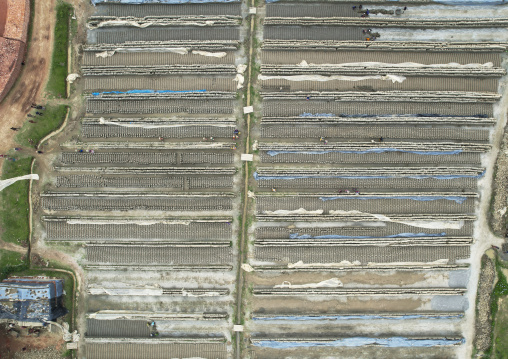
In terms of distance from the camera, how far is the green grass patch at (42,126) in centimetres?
2698

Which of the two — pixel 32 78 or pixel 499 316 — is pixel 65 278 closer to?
pixel 32 78

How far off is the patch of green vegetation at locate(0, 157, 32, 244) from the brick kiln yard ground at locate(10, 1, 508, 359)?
1.18 metres

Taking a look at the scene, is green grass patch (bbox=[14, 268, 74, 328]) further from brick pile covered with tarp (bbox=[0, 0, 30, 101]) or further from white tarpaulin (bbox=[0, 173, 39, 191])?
brick pile covered with tarp (bbox=[0, 0, 30, 101])

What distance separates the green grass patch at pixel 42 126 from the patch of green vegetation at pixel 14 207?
1.73 m

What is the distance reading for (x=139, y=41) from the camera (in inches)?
1069

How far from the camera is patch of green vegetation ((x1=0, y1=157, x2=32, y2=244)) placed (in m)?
26.9

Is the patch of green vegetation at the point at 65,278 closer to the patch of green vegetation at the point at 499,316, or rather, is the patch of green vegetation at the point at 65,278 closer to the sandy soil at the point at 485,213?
the sandy soil at the point at 485,213

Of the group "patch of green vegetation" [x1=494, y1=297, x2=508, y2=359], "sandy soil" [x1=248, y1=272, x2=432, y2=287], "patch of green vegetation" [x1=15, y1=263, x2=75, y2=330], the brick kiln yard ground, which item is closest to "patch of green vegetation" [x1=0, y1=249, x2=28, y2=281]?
"patch of green vegetation" [x1=15, y1=263, x2=75, y2=330]

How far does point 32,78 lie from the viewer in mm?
27156

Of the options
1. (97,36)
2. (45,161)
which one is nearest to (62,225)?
(45,161)

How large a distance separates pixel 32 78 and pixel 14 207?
407 inches

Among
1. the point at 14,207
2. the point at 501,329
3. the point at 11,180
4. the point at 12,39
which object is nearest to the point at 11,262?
the point at 14,207

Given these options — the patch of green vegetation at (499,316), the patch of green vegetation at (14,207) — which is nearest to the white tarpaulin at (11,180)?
the patch of green vegetation at (14,207)

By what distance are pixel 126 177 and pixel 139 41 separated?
1087 cm
